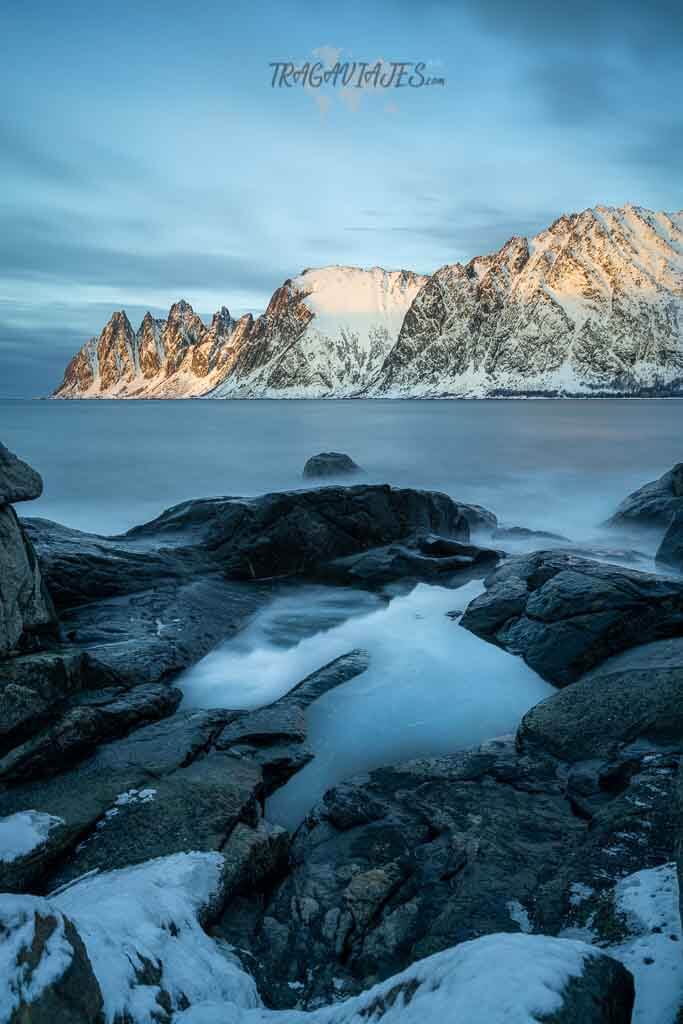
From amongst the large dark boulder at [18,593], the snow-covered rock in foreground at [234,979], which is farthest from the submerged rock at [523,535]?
the snow-covered rock in foreground at [234,979]

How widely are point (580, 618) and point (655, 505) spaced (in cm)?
897

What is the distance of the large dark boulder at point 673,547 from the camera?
39.0ft

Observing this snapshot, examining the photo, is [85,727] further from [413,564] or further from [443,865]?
[413,564]

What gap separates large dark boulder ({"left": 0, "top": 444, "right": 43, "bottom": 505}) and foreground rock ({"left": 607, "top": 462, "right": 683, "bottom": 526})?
513 inches

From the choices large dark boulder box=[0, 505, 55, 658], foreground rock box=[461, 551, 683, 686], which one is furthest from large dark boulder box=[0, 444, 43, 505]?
foreground rock box=[461, 551, 683, 686]

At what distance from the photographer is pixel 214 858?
13.5ft

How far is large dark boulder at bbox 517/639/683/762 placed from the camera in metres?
5.36

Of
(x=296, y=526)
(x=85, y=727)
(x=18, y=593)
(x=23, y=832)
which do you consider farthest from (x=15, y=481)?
(x=296, y=526)

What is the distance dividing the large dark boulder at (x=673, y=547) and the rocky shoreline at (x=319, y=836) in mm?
4405

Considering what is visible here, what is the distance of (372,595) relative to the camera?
10625mm

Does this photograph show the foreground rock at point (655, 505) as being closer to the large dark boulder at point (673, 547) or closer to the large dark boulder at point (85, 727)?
the large dark boulder at point (673, 547)

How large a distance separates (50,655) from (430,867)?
12.9 ft

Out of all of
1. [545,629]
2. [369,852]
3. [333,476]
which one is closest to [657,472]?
[333,476]

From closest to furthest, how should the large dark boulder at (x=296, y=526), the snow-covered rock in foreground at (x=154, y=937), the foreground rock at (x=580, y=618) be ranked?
the snow-covered rock in foreground at (x=154, y=937)
the foreground rock at (x=580, y=618)
the large dark boulder at (x=296, y=526)
